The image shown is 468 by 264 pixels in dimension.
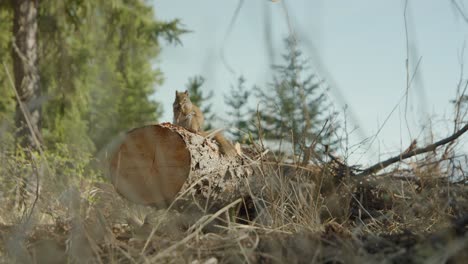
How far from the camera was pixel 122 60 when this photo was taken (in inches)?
64.1

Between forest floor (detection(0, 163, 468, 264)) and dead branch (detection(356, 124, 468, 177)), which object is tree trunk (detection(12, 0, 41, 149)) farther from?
dead branch (detection(356, 124, 468, 177))

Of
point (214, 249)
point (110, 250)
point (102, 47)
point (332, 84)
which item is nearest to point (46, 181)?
point (110, 250)

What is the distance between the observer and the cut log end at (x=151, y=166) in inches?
136

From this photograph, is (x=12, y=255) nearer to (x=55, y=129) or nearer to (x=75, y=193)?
(x=75, y=193)

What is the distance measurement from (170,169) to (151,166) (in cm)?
18

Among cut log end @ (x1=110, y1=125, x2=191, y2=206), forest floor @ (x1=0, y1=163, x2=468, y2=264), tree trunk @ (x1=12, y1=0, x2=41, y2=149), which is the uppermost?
tree trunk @ (x1=12, y1=0, x2=41, y2=149)

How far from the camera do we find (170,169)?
3473mm

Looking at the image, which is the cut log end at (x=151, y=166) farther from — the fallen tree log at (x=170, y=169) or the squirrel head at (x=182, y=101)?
the squirrel head at (x=182, y=101)

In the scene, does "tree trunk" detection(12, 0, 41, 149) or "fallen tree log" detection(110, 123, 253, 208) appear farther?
"tree trunk" detection(12, 0, 41, 149)

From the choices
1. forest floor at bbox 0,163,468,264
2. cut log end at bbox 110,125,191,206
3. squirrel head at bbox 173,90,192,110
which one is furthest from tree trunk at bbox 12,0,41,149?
forest floor at bbox 0,163,468,264

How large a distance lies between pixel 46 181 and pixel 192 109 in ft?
7.77

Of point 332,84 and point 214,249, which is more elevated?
point 332,84

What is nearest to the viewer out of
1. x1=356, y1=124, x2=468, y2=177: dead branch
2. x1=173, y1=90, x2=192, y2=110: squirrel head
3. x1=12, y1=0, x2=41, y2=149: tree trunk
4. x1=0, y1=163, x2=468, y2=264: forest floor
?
x1=0, y1=163, x2=468, y2=264: forest floor

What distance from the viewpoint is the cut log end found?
11.4 feet
